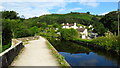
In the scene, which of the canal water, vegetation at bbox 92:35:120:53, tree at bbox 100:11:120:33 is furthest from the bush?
the canal water

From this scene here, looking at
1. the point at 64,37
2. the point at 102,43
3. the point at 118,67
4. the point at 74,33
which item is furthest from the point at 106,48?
the point at 64,37

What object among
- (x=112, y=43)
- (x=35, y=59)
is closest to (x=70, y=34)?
(x=112, y=43)

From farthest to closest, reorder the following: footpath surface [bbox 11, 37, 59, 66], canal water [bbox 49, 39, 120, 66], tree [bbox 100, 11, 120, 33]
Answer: tree [bbox 100, 11, 120, 33], canal water [bbox 49, 39, 120, 66], footpath surface [bbox 11, 37, 59, 66]

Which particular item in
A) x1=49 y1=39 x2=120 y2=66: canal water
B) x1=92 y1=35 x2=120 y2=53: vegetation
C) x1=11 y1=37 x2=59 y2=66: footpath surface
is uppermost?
x1=11 y1=37 x2=59 y2=66: footpath surface

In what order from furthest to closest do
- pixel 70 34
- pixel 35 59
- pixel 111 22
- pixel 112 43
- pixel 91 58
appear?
pixel 70 34 → pixel 111 22 → pixel 112 43 → pixel 91 58 → pixel 35 59

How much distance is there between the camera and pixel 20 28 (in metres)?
36.4

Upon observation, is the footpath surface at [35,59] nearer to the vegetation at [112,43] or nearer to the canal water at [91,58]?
the canal water at [91,58]

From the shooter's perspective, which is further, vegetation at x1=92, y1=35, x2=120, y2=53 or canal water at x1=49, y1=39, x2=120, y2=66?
vegetation at x1=92, y1=35, x2=120, y2=53

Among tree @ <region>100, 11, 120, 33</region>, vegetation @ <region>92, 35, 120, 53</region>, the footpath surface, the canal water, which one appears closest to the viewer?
the footpath surface

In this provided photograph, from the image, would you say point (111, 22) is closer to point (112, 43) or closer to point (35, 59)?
point (112, 43)

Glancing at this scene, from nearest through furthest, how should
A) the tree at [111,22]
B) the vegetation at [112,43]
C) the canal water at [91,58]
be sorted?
the canal water at [91,58], the vegetation at [112,43], the tree at [111,22]

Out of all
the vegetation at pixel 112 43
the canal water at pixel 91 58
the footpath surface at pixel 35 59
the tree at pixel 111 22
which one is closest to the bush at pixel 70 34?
the tree at pixel 111 22

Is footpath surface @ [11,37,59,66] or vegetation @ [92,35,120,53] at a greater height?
footpath surface @ [11,37,59,66]

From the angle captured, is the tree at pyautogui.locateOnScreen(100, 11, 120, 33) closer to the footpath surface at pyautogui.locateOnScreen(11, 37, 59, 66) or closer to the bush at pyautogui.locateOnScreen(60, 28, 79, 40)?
the bush at pyautogui.locateOnScreen(60, 28, 79, 40)
